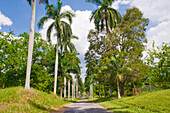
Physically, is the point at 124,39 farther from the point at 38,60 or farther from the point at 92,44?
the point at 38,60

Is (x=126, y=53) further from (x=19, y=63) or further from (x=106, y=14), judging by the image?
(x=19, y=63)

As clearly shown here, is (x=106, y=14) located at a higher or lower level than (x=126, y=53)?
higher

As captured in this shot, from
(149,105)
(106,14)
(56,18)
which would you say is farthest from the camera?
(106,14)

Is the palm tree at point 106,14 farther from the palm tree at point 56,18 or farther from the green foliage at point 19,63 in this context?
the green foliage at point 19,63

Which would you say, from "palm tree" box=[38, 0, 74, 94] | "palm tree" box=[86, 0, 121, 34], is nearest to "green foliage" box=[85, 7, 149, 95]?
"palm tree" box=[86, 0, 121, 34]

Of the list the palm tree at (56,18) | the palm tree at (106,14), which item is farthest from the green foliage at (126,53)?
the palm tree at (56,18)

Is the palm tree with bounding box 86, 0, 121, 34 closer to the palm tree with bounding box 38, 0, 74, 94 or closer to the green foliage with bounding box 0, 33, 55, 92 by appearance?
the palm tree with bounding box 38, 0, 74, 94

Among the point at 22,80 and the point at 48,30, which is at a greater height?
the point at 48,30

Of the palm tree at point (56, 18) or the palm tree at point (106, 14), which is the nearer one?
the palm tree at point (56, 18)

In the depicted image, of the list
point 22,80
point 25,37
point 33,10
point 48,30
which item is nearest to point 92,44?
point 48,30

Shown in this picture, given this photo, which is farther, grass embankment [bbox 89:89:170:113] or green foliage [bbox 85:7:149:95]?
green foliage [bbox 85:7:149:95]

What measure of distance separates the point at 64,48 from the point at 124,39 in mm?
12964

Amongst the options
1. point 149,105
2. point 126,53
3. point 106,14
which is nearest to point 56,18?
point 106,14

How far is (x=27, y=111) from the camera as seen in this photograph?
8453 millimetres
